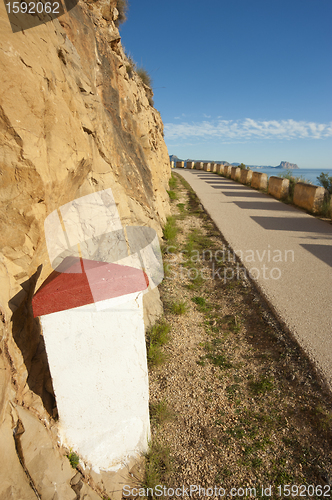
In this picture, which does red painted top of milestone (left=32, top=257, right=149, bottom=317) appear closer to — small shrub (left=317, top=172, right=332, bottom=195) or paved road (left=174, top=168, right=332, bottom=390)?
paved road (left=174, top=168, right=332, bottom=390)

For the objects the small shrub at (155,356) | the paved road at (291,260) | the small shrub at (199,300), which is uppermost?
the paved road at (291,260)

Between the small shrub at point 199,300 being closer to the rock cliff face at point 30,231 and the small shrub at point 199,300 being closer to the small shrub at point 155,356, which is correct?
the small shrub at point 155,356

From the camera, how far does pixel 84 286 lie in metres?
1.69

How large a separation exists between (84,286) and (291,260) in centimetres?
524

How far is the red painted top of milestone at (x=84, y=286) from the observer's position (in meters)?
1.64

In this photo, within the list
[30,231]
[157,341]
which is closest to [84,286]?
[30,231]

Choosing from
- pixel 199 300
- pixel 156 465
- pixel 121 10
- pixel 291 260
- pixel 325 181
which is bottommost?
pixel 156 465

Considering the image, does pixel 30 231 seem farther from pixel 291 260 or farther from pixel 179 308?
pixel 291 260

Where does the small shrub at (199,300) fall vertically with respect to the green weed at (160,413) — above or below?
above

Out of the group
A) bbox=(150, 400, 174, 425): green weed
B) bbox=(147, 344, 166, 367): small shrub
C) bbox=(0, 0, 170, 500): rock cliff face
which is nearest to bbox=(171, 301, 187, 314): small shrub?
bbox=(147, 344, 166, 367): small shrub

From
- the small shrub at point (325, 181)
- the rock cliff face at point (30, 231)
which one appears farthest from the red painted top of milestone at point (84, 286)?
the small shrub at point (325, 181)

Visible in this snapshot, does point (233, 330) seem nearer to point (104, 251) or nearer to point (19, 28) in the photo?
point (104, 251)

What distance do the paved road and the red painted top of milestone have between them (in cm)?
249

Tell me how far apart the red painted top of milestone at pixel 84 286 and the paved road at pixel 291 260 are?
2491 millimetres
